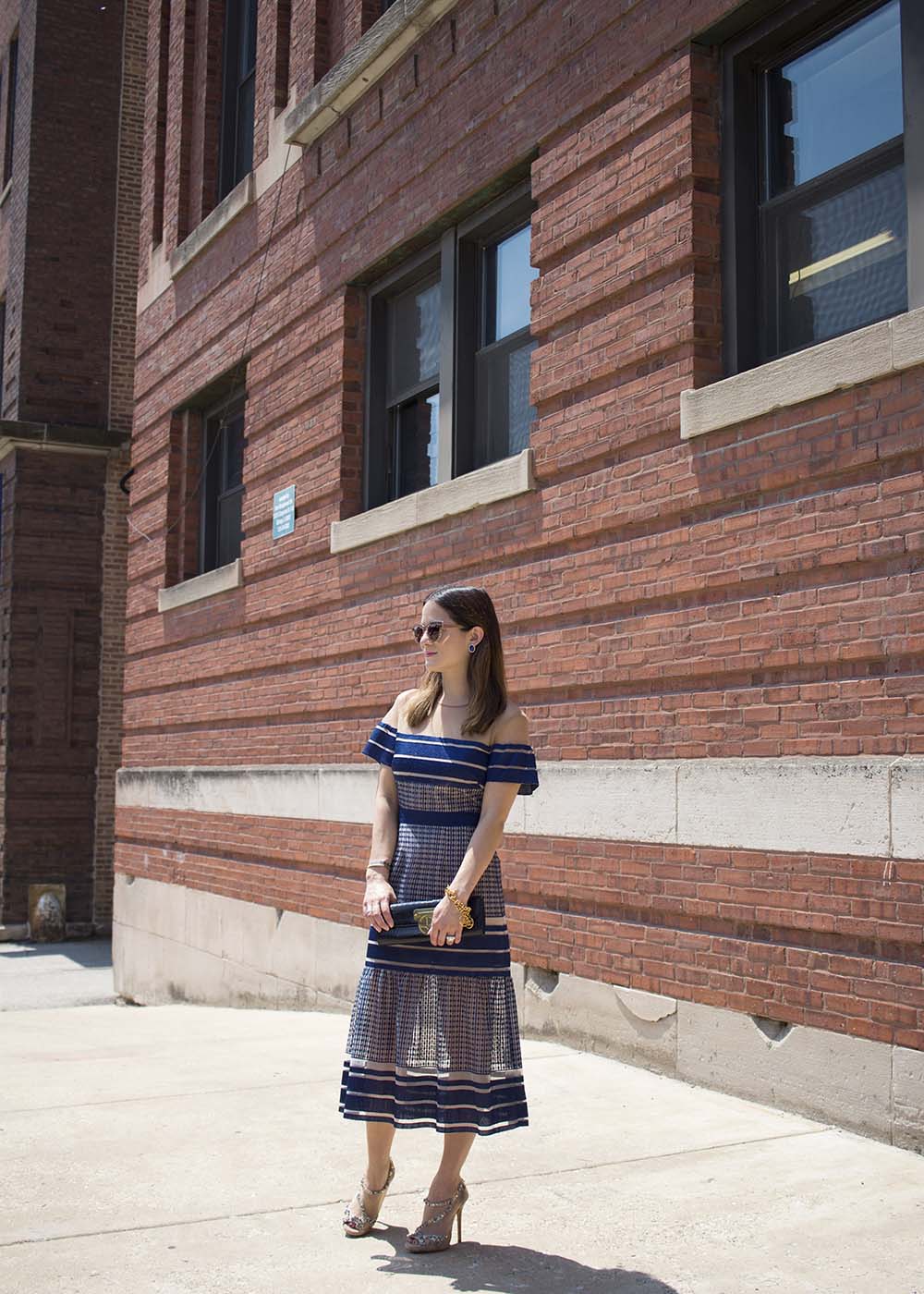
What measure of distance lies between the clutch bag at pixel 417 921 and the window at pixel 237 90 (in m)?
11.0

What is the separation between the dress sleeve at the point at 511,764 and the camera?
438 cm

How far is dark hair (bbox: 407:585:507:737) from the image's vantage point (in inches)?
177

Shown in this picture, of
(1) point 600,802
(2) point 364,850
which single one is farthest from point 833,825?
(2) point 364,850

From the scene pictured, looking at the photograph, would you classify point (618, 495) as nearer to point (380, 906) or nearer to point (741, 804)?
point (741, 804)

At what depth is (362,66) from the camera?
33.6ft

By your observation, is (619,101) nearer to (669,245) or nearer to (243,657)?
(669,245)

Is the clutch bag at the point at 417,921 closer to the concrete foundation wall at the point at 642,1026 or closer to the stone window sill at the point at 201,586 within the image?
the concrete foundation wall at the point at 642,1026

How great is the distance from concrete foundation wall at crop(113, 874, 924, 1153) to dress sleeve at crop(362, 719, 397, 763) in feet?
7.96

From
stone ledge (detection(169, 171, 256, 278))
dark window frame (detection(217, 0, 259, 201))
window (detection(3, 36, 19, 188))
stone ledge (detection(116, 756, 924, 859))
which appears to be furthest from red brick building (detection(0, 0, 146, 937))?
stone ledge (detection(116, 756, 924, 859))

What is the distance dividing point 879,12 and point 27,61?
56.0 feet

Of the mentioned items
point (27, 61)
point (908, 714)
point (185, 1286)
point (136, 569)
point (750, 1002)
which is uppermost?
point (27, 61)

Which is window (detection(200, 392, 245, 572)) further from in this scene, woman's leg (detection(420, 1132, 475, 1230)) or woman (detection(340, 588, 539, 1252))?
woman's leg (detection(420, 1132, 475, 1230))

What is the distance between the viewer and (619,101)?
7582 mm

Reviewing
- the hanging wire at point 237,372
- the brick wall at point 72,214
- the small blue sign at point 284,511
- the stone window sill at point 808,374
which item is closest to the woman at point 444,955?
the stone window sill at point 808,374
